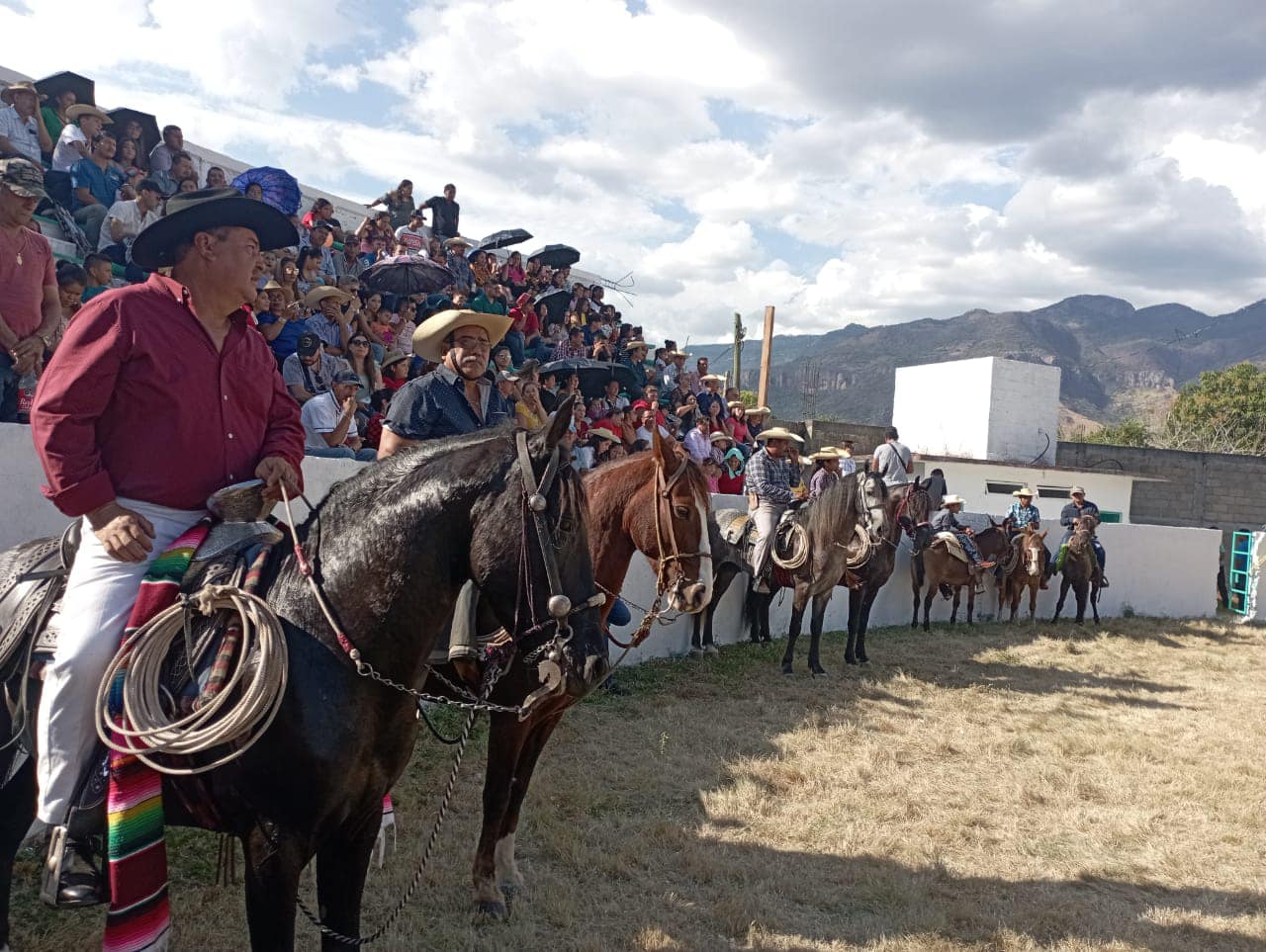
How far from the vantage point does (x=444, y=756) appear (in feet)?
20.4

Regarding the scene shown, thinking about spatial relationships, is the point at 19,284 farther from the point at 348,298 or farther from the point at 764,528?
the point at 764,528

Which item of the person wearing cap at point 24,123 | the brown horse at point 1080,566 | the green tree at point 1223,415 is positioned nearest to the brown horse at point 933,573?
the brown horse at point 1080,566

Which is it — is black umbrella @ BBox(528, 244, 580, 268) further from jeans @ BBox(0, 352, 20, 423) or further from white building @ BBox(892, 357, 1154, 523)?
white building @ BBox(892, 357, 1154, 523)

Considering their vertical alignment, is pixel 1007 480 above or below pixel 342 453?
below

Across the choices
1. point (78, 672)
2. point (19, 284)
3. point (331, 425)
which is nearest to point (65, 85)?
point (331, 425)

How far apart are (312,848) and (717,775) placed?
4231mm

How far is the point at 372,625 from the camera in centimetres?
245

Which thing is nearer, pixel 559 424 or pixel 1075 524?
pixel 559 424

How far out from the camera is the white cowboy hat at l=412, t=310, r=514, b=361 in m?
4.23

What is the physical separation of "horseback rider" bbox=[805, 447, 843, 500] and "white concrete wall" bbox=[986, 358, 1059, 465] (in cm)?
2277

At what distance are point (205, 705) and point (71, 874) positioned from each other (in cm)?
64

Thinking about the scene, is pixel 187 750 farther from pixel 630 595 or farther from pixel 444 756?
pixel 630 595

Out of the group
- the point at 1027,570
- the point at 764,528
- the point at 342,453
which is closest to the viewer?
the point at 342,453

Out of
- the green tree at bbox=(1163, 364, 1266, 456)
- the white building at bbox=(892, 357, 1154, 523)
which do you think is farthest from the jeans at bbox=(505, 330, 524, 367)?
the green tree at bbox=(1163, 364, 1266, 456)
